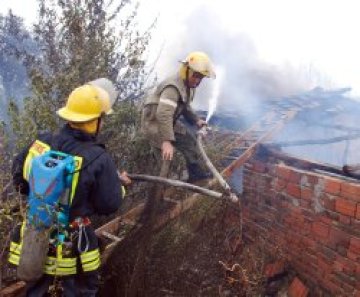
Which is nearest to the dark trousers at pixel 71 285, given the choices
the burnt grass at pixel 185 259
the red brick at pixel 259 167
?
the burnt grass at pixel 185 259

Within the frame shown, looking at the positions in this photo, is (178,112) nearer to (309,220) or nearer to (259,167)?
(259,167)

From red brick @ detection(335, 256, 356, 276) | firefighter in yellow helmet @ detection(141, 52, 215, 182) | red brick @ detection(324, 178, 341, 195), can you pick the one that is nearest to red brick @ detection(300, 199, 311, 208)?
red brick @ detection(324, 178, 341, 195)

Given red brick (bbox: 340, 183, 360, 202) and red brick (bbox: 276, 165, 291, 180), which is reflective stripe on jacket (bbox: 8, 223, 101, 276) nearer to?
red brick (bbox: 340, 183, 360, 202)

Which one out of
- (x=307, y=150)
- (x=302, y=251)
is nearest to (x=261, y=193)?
(x=302, y=251)

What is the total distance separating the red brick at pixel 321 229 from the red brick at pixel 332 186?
1.20 ft

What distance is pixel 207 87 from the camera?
50.4ft

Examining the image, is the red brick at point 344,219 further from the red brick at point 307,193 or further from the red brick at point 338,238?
the red brick at point 307,193

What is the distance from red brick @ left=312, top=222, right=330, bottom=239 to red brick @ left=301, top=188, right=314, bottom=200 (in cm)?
28

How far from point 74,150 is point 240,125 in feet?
18.5

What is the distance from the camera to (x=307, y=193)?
452 cm

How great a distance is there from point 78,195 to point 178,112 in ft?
7.27

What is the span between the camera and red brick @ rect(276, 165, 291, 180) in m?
4.84

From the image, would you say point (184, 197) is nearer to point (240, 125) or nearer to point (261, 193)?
point (261, 193)

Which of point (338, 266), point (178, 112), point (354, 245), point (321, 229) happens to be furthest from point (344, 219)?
point (178, 112)
